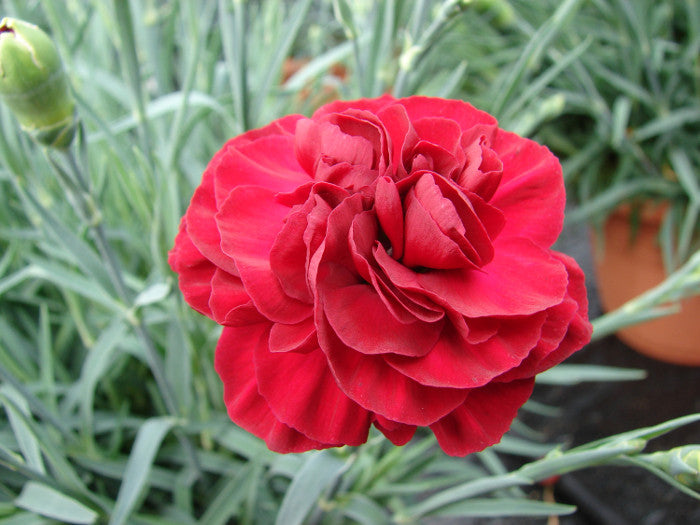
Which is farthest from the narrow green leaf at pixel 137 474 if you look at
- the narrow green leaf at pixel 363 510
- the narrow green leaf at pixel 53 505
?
the narrow green leaf at pixel 363 510

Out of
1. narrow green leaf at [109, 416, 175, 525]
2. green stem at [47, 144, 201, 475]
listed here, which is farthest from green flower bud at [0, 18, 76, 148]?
narrow green leaf at [109, 416, 175, 525]

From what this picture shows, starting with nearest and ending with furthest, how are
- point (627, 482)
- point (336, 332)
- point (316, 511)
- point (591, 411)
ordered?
point (336, 332)
point (316, 511)
point (627, 482)
point (591, 411)

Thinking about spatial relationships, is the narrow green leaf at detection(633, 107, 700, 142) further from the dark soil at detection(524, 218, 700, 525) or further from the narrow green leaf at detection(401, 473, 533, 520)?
the narrow green leaf at detection(401, 473, 533, 520)

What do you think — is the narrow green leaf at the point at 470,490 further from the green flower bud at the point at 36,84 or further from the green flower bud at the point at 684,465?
the green flower bud at the point at 36,84

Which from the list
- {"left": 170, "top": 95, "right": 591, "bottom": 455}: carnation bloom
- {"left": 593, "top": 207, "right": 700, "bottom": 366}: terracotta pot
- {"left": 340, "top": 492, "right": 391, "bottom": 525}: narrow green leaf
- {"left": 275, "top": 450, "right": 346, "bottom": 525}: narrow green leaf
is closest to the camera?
{"left": 170, "top": 95, "right": 591, "bottom": 455}: carnation bloom

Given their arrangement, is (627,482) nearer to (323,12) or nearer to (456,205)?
(456,205)

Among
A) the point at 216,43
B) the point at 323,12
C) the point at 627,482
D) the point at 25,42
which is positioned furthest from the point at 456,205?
the point at 323,12

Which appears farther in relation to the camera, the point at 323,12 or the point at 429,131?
the point at 323,12
